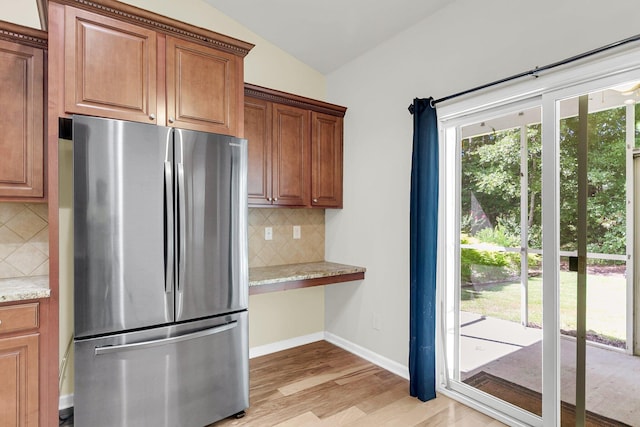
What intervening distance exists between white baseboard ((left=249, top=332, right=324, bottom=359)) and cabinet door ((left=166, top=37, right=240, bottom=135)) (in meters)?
2.03

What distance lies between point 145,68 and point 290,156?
136 centimetres

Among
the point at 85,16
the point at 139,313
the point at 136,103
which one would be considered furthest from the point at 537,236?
the point at 85,16

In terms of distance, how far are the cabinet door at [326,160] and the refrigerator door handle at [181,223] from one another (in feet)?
4.62

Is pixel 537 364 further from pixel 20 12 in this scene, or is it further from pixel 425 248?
pixel 20 12

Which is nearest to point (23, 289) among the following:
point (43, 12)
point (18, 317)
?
point (18, 317)

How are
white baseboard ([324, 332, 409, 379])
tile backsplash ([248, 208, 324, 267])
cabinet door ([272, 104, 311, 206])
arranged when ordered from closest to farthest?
1. white baseboard ([324, 332, 409, 379])
2. cabinet door ([272, 104, 311, 206])
3. tile backsplash ([248, 208, 324, 267])

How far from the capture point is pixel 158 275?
1.97 metres

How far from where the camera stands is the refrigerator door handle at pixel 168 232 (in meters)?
1.99

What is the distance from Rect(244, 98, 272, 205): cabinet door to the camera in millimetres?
2895

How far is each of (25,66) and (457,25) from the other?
2.71 m

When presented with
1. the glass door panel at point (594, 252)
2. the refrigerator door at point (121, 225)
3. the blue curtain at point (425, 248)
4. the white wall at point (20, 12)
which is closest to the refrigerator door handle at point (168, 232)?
the refrigerator door at point (121, 225)

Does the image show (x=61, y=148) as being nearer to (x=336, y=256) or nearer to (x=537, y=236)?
(x=336, y=256)

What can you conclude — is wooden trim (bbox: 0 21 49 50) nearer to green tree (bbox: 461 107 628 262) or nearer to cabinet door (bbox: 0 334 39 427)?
cabinet door (bbox: 0 334 39 427)

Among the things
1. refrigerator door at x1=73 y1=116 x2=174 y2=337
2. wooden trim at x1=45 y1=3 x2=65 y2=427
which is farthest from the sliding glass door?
wooden trim at x1=45 y1=3 x2=65 y2=427
